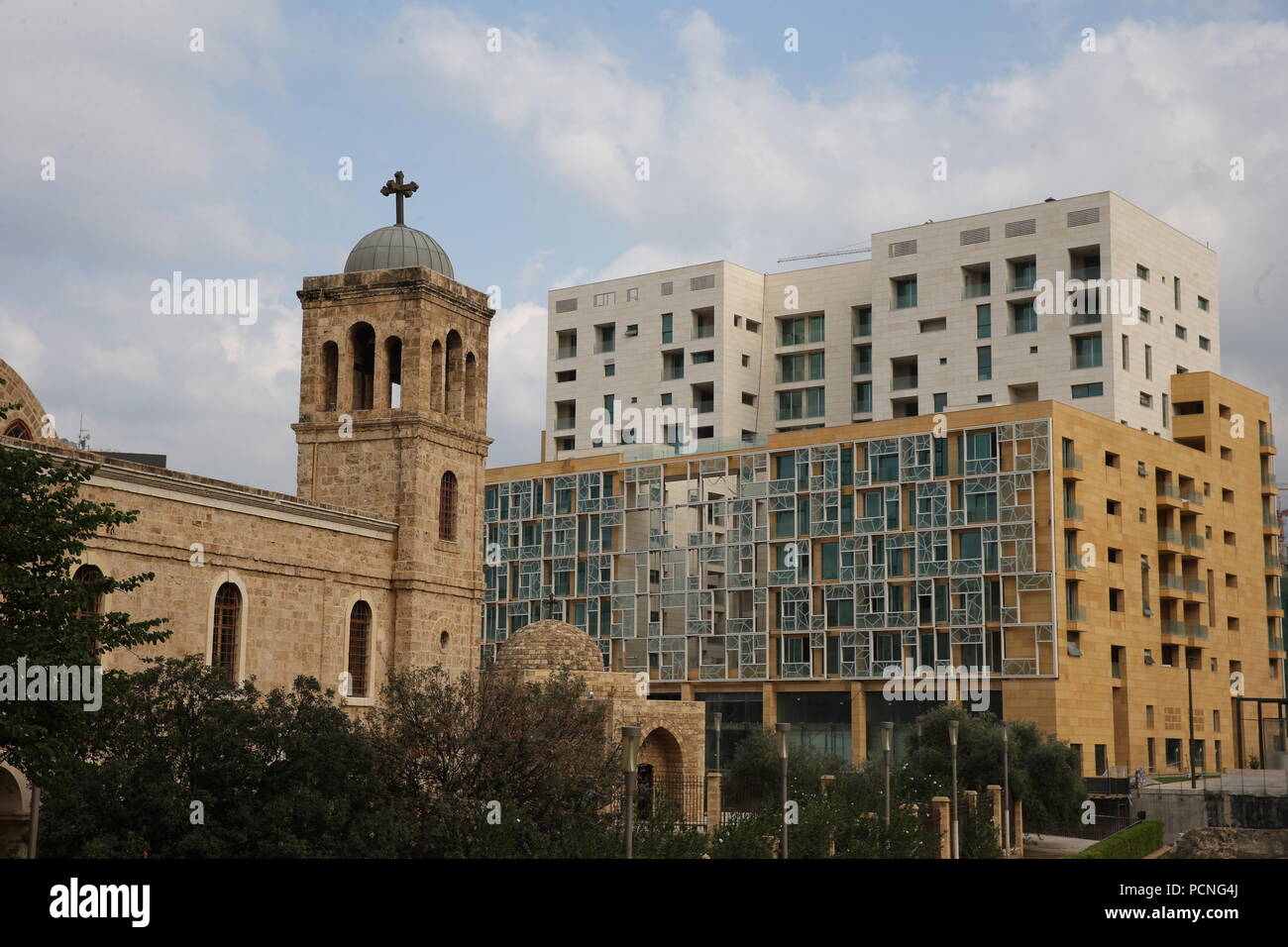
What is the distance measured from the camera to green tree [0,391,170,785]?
20.2 metres

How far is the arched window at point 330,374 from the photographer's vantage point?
128 feet

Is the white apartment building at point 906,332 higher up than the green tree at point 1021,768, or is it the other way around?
the white apartment building at point 906,332

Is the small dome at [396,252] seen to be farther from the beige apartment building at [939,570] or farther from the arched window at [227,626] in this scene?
the beige apartment building at [939,570]

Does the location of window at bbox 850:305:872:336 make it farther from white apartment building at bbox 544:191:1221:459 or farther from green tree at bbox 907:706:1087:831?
green tree at bbox 907:706:1087:831

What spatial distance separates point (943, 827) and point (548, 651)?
36.1 ft

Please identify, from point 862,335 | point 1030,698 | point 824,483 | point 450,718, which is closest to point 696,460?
point 824,483

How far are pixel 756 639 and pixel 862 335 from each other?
21.3 meters

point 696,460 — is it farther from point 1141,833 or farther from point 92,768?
point 92,768

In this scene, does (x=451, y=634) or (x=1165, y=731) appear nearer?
(x=451, y=634)

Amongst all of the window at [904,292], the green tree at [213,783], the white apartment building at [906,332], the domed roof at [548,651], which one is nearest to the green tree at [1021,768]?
the domed roof at [548,651]

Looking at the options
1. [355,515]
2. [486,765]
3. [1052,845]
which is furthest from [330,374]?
[1052,845]

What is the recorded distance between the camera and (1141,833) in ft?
157

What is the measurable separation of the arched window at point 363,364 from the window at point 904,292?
142 ft

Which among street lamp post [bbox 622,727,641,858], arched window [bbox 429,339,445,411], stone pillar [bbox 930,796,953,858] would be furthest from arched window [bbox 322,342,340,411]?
street lamp post [bbox 622,727,641,858]
